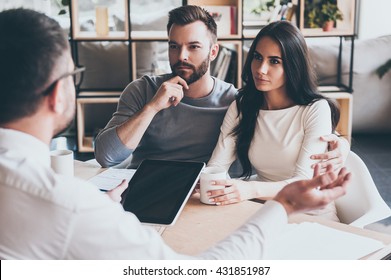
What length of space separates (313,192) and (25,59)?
574 mm

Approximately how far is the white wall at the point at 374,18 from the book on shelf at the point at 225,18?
6.61ft

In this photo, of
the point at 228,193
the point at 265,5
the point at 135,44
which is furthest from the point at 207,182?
the point at 265,5

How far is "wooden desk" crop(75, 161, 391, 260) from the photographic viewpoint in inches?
52.2

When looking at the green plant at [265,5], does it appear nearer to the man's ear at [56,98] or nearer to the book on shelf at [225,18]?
the book on shelf at [225,18]

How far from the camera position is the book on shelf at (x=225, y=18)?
13.6 ft

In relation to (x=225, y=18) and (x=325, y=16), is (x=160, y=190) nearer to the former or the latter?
(x=225, y=18)

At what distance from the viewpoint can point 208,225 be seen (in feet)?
4.69

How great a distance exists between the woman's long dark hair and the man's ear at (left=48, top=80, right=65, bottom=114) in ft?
3.73

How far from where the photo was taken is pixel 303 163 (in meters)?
1.88

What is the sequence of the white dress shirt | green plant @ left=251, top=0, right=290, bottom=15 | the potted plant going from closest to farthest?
the white dress shirt
the potted plant
green plant @ left=251, top=0, right=290, bottom=15

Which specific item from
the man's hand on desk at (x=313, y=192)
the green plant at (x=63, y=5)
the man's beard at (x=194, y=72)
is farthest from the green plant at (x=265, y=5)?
the man's hand on desk at (x=313, y=192)

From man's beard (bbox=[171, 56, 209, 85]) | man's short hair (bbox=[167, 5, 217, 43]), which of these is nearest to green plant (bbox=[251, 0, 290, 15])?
man's short hair (bbox=[167, 5, 217, 43])

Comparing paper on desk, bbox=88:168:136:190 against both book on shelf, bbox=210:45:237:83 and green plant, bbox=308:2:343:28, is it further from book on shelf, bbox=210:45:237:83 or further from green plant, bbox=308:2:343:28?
green plant, bbox=308:2:343:28

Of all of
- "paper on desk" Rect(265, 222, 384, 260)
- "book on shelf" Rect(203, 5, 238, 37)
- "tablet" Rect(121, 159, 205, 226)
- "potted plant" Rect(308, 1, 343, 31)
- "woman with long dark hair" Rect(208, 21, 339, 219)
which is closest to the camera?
"paper on desk" Rect(265, 222, 384, 260)
